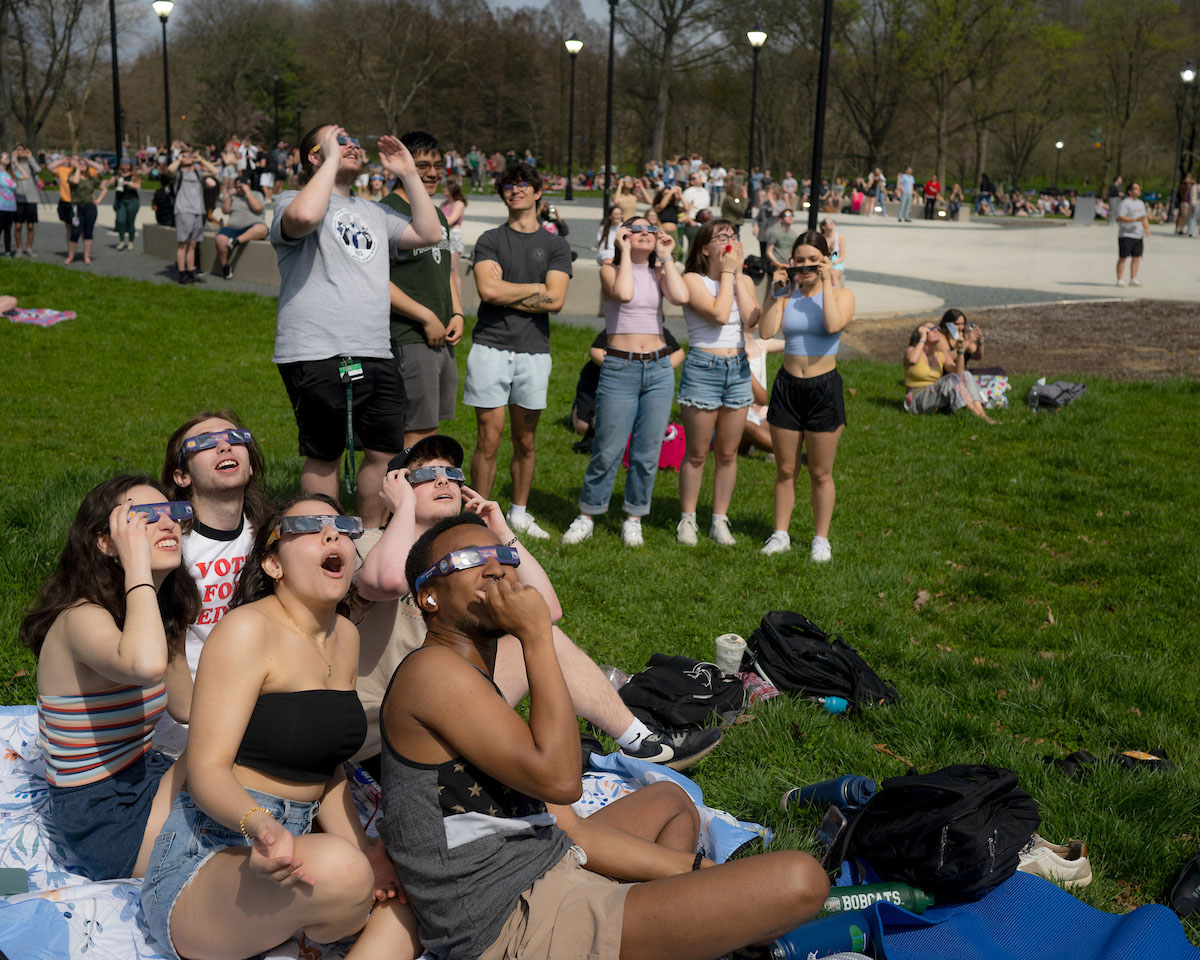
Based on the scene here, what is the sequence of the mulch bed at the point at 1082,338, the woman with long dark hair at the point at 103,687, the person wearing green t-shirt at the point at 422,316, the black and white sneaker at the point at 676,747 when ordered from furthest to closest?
the mulch bed at the point at 1082,338
the person wearing green t-shirt at the point at 422,316
the black and white sneaker at the point at 676,747
the woman with long dark hair at the point at 103,687

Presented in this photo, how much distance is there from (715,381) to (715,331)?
0.30 m

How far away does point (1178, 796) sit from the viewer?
13.0 ft

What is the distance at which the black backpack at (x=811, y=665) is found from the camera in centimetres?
482

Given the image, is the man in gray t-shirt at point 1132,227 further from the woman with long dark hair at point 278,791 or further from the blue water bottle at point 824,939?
the woman with long dark hair at point 278,791

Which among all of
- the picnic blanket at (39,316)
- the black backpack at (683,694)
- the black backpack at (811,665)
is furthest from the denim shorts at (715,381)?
the picnic blanket at (39,316)

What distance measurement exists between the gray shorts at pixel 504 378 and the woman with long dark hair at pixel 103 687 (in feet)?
10.8

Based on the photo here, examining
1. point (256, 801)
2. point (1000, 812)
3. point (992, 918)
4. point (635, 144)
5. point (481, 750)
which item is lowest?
point (992, 918)

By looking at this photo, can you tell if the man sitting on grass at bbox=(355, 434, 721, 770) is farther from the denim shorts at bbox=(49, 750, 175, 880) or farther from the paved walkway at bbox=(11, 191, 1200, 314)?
the paved walkway at bbox=(11, 191, 1200, 314)

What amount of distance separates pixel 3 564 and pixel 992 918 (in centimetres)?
485

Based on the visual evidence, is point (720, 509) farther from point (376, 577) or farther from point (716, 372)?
point (376, 577)

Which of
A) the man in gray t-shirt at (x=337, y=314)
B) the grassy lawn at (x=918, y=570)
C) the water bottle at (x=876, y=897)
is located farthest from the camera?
the man in gray t-shirt at (x=337, y=314)

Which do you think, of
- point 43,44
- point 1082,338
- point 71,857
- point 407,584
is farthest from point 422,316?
point 43,44

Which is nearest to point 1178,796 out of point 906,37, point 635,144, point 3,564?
point 3,564

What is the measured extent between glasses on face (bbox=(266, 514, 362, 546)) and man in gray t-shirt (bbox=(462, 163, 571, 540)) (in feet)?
11.1
